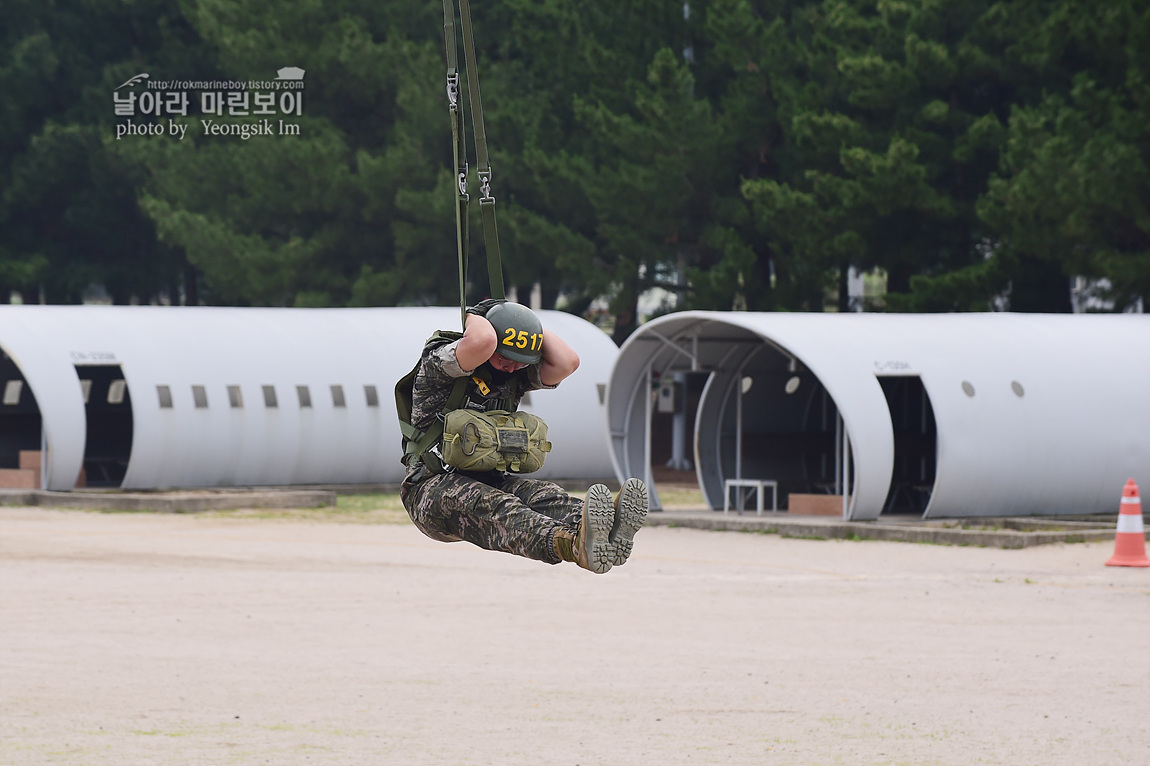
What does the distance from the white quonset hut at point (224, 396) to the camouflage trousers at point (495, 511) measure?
28.1 m

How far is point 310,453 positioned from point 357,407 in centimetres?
138

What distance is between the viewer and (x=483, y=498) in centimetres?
757

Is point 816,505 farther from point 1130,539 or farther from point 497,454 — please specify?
point 497,454

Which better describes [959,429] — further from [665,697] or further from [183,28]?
[183,28]

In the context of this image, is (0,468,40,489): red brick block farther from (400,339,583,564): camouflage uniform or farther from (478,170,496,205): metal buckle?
(478,170,496,205): metal buckle

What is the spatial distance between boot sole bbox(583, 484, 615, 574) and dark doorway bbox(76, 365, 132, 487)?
34.3m

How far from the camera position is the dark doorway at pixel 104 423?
40469 millimetres

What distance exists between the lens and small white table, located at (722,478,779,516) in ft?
105

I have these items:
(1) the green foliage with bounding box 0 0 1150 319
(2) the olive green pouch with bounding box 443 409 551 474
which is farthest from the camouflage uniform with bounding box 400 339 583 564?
(1) the green foliage with bounding box 0 0 1150 319

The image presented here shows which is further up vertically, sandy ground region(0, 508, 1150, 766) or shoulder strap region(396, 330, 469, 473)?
shoulder strap region(396, 330, 469, 473)

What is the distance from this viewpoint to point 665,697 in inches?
648

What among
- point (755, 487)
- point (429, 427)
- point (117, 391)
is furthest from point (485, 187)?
point (117, 391)

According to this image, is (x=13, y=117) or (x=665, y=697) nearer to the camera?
(x=665, y=697)

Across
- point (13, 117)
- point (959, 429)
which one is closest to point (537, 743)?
point (959, 429)
